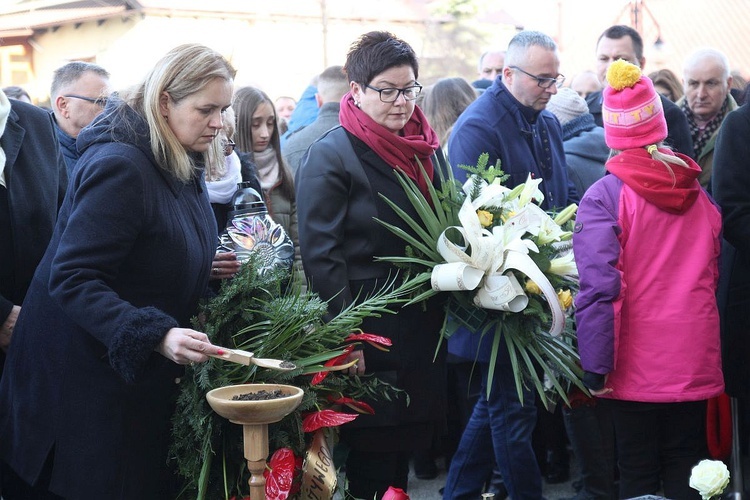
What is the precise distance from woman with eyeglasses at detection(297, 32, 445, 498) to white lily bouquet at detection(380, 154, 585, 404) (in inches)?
3.2

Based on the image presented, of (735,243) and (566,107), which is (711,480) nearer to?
(735,243)

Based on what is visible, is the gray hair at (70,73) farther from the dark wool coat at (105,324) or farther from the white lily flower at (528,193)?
the white lily flower at (528,193)

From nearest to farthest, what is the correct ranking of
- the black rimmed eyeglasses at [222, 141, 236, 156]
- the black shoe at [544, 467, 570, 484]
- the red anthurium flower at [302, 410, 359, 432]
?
the red anthurium flower at [302, 410, 359, 432] → the black rimmed eyeglasses at [222, 141, 236, 156] → the black shoe at [544, 467, 570, 484]

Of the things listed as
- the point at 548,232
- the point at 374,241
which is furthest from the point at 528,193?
the point at 374,241

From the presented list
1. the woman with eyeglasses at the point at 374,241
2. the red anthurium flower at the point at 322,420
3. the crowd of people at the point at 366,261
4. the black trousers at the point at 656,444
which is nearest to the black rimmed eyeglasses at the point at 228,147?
the crowd of people at the point at 366,261

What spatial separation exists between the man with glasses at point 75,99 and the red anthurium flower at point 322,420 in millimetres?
1838

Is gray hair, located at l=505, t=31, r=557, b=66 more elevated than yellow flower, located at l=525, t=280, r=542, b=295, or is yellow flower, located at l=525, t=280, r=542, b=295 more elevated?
gray hair, located at l=505, t=31, r=557, b=66

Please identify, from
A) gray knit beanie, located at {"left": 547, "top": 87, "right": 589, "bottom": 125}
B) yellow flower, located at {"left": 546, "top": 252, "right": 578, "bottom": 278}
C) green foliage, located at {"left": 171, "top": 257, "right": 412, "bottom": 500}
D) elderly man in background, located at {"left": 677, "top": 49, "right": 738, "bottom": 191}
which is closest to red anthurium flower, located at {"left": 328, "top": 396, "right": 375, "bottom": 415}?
green foliage, located at {"left": 171, "top": 257, "right": 412, "bottom": 500}

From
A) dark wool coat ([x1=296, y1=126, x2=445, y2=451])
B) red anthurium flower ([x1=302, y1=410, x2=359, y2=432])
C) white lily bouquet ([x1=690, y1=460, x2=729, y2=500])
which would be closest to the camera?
white lily bouquet ([x1=690, y1=460, x2=729, y2=500])

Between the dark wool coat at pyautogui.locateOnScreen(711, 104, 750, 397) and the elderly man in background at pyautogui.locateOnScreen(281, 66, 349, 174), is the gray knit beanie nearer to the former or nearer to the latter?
the elderly man in background at pyautogui.locateOnScreen(281, 66, 349, 174)

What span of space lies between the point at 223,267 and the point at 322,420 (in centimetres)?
62

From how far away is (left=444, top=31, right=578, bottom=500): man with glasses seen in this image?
12.9 feet

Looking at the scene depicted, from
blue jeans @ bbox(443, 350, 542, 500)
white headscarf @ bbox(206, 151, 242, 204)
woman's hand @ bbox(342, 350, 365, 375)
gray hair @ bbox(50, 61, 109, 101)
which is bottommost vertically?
blue jeans @ bbox(443, 350, 542, 500)

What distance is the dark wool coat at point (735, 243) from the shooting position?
3.74m
